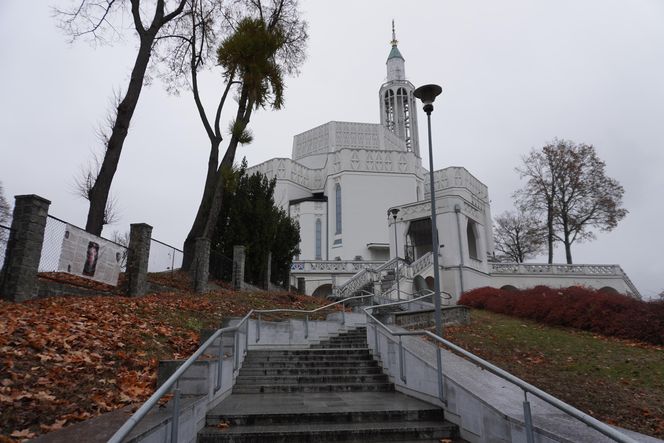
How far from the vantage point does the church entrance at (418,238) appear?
3219 cm

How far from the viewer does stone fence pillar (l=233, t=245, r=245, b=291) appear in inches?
695

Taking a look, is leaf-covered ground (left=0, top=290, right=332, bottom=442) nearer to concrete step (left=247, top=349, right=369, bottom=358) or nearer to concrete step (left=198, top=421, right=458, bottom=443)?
concrete step (left=198, top=421, right=458, bottom=443)

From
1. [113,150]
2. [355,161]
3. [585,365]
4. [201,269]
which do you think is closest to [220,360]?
[585,365]

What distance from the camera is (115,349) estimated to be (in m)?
6.82

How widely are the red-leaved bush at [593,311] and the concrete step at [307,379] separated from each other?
920 cm

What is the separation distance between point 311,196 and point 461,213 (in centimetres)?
2666

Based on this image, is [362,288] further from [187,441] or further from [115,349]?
[187,441]

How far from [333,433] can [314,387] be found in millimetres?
2612

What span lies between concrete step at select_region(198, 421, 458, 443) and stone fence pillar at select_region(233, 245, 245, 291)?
1255 centimetres

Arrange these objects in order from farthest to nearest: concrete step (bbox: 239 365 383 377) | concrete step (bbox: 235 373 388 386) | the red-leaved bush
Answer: the red-leaved bush → concrete step (bbox: 239 365 383 377) → concrete step (bbox: 235 373 388 386)

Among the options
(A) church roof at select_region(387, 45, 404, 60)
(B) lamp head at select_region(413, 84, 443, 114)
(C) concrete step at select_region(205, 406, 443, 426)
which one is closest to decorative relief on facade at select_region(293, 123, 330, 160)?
(A) church roof at select_region(387, 45, 404, 60)

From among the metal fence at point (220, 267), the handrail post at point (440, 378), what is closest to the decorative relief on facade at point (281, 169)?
the metal fence at point (220, 267)

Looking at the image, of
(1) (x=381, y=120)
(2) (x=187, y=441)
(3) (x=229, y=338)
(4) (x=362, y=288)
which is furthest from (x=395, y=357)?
(1) (x=381, y=120)

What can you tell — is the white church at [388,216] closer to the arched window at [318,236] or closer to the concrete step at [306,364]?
the arched window at [318,236]
